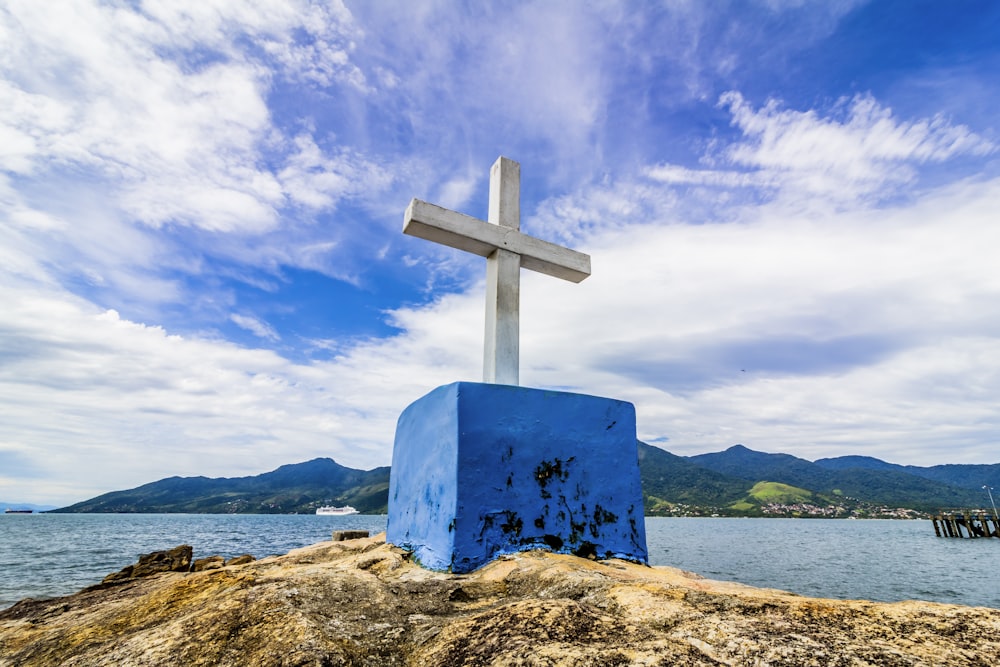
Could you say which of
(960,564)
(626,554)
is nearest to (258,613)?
(626,554)

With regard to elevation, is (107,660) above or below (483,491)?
below

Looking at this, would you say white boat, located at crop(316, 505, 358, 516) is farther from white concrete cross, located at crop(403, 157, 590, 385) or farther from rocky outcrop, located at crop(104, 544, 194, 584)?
white concrete cross, located at crop(403, 157, 590, 385)

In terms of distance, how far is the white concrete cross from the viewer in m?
4.98

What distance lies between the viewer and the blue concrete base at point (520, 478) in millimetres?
3979

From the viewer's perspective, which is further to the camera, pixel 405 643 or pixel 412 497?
pixel 412 497

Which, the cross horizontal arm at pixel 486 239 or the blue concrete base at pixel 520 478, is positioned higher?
the cross horizontal arm at pixel 486 239

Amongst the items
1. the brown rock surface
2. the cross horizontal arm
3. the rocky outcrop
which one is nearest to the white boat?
the rocky outcrop

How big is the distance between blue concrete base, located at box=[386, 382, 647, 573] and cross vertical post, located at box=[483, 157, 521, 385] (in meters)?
0.62

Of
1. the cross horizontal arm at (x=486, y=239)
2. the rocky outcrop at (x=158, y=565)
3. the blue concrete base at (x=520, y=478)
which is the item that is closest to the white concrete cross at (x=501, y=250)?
the cross horizontal arm at (x=486, y=239)

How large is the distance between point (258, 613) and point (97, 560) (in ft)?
95.6

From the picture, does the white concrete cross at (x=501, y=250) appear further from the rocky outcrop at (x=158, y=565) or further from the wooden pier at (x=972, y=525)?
the wooden pier at (x=972, y=525)

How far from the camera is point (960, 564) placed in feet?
108

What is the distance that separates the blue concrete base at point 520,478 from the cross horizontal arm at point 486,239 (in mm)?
Answer: 1568

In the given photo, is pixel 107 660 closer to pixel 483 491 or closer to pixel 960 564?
pixel 483 491
